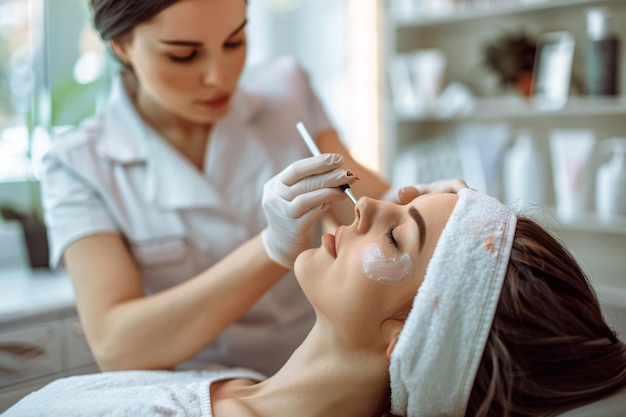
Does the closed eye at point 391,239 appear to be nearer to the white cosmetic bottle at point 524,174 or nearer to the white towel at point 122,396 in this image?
the white towel at point 122,396

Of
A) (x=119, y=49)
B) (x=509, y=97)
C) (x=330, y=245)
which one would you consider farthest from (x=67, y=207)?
(x=509, y=97)

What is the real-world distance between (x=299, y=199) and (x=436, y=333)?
0.94ft

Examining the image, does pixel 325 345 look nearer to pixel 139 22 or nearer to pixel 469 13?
pixel 139 22

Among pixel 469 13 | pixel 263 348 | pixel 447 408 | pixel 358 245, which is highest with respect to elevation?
pixel 469 13

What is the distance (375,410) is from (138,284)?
1.64ft

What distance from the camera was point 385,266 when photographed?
922 mm

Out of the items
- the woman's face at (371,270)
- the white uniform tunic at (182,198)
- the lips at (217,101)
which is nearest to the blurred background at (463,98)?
the white uniform tunic at (182,198)

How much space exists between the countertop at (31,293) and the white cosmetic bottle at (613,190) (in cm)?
169

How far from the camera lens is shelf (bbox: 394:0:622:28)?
2.32 metres

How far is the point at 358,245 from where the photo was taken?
95 cm

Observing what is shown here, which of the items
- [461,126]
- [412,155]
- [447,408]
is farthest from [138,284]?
[461,126]

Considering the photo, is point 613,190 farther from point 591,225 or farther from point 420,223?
point 420,223

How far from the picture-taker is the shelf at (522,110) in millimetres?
2232

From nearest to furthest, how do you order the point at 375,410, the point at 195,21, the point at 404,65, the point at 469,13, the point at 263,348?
the point at 375,410 → the point at 195,21 → the point at 263,348 → the point at 469,13 → the point at 404,65
